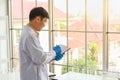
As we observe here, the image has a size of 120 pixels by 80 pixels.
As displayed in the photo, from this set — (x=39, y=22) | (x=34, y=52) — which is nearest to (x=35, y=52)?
(x=34, y=52)

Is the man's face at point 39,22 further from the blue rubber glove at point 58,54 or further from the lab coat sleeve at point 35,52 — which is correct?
the blue rubber glove at point 58,54

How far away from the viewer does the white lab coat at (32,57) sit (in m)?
2.10

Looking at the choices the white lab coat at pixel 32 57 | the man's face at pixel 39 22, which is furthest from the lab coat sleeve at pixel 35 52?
the man's face at pixel 39 22

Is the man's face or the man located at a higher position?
the man's face

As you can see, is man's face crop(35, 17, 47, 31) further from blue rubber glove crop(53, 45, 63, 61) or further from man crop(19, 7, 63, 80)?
blue rubber glove crop(53, 45, 63, 61)

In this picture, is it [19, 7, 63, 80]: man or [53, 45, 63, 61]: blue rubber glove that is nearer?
[19, 7, 63, 80]: man

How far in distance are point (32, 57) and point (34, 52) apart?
5cm

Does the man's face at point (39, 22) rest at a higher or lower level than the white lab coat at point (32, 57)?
higher

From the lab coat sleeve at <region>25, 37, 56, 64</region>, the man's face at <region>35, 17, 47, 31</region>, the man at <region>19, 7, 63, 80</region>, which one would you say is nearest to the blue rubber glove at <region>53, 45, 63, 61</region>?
the man at <region>19, 7, 63, 80</region>

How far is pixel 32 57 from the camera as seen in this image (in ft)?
6.91

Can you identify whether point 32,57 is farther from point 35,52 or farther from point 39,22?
point 39,22

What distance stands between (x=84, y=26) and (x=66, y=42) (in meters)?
0.42

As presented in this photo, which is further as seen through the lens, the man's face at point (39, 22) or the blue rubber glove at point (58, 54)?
the blue rubber glove at point (58, 54)

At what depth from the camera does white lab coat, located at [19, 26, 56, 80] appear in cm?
210
